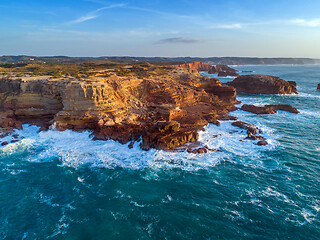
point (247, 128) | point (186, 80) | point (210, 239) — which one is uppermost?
point (186, 80)

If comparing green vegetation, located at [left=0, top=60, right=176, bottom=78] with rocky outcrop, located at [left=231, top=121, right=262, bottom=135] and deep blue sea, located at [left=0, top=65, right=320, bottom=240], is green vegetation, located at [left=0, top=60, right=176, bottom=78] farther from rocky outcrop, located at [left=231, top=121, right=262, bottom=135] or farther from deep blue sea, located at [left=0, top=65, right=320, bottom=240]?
rocky outcrop, located at [left=231, top=121, right=262, bottom=135]

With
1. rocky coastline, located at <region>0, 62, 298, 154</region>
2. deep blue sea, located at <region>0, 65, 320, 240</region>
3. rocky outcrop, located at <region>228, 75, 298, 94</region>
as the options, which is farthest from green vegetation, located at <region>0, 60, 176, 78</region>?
rocky outcrop, located at <region>228, 75, 298, 94</region>

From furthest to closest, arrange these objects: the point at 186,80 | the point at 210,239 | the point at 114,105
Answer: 1. the point at 186,80
2. the point at 114,105
3. the point at 210,239

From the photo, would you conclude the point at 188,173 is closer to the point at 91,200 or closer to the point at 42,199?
the point at 91,200

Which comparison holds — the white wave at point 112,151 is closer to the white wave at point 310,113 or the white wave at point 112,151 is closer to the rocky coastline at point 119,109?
the rocky coastline at point 119,109

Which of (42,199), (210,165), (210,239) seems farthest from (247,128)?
(42,199)

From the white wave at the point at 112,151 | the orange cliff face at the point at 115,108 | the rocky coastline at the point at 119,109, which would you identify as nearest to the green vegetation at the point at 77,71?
the rocky coastline at the point at 119,109
